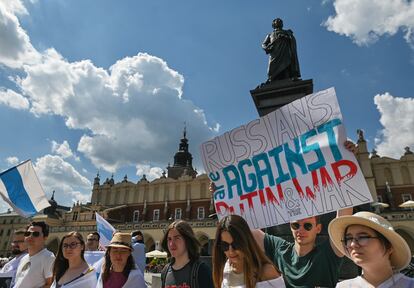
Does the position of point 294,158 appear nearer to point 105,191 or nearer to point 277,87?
point 277,87

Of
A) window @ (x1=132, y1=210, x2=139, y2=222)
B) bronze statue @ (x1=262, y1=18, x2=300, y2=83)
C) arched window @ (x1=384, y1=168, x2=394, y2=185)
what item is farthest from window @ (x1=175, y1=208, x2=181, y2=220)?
bronze statue @ (x1=262, y1=18, x2=300, y2=83)

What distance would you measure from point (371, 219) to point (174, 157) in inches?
1754

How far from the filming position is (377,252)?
147 centimetres

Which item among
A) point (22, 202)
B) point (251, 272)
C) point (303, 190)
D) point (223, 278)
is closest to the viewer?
point (251, 272)

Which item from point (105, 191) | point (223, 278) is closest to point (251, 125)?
point (223, 278)

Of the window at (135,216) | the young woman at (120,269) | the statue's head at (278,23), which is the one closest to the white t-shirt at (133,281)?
the young woman at (120,269)

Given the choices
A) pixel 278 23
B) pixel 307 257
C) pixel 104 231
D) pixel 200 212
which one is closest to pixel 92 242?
pixel 104 231

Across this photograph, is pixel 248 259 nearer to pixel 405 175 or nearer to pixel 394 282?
pixel 394 282

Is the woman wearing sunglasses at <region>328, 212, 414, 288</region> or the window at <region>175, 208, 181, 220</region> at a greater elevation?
the window at <region>175, 208, 181, 220</region>

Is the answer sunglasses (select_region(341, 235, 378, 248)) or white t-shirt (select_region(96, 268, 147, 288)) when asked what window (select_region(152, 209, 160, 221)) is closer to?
white t-shirt (select_region(96, 268, 147, 288))

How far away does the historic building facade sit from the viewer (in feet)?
84.1

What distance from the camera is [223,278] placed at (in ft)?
6.51

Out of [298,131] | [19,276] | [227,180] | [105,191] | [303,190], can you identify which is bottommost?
[19,276]

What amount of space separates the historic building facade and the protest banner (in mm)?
21772
